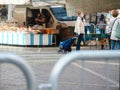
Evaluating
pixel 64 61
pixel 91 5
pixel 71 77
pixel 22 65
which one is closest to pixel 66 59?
pixel 64 61

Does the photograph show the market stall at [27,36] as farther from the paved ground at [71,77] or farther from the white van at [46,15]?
the paved ground at [71,77]

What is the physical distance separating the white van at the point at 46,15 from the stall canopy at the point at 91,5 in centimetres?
251

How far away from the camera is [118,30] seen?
1509cm

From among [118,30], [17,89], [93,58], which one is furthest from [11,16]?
[93,58]

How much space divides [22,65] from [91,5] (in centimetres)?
2359

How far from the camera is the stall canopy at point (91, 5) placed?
27.5 meters

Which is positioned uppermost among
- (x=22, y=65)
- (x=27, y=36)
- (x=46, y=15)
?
(x=46, y=15)

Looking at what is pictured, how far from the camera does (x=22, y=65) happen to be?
4320 millimetres

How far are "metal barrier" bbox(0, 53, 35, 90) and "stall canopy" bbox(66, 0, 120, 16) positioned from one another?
23.2m

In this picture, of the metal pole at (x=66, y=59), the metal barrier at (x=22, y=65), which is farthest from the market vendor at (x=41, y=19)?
the metal barrier at (x=22, y=65)

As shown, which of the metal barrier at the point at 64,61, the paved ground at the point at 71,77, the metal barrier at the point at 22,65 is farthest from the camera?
the paved ground at the point at 71,77

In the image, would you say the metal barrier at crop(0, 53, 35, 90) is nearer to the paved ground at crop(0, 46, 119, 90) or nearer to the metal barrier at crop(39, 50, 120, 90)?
the metal barrier at crop(39, 50, 120, 90)

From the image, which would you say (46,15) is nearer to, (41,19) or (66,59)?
(41,19)

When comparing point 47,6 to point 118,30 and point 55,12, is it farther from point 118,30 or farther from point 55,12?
point 118,30
